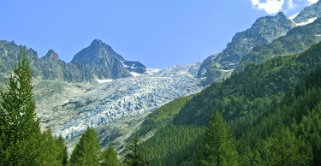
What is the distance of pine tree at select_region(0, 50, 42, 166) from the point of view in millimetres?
29922

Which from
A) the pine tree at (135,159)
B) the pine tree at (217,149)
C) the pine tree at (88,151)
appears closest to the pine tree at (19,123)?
the pine tree at (135,159)

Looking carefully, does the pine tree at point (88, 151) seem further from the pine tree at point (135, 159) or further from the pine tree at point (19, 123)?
the pine tree at point (19, 123)

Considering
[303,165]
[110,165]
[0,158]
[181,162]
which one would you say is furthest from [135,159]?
[181,162]

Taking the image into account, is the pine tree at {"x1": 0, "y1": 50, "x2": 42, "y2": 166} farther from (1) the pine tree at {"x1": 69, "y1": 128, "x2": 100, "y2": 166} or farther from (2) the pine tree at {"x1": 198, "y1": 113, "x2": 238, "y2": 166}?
(2) the pine tree at {"x1": 198, "y1": 113, "x2": 238, "y2": 166}

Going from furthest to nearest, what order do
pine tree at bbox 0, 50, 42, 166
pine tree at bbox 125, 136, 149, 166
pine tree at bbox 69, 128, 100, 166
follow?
pine tree at bbox 69, 128, 100, 166
pine tree at bbox 125, 136, 149, 166
pine tree at bbox 0, 50, 42, 166

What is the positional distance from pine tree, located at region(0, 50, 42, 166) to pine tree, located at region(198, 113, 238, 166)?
26369mm

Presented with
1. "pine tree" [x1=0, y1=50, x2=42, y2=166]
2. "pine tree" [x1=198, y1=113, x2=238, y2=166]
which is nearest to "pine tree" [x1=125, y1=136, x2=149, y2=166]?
"pine tree" [x1=0, y1=50, x2=42, y2=166]

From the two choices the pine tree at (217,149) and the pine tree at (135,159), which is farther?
the pine tree at (217,149)

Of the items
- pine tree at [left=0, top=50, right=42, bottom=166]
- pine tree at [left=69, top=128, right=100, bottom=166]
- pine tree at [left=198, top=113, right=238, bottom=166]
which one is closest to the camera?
pine tree at [left=0, top=50, right=42, bottom=166]

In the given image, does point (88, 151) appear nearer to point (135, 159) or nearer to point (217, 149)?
point (217, 149)

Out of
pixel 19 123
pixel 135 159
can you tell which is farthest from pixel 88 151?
pixel 19 123

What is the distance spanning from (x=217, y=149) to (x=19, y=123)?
28.6 meters

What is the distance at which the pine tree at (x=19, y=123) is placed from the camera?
2992 cm

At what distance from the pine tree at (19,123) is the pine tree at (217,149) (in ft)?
86.5
